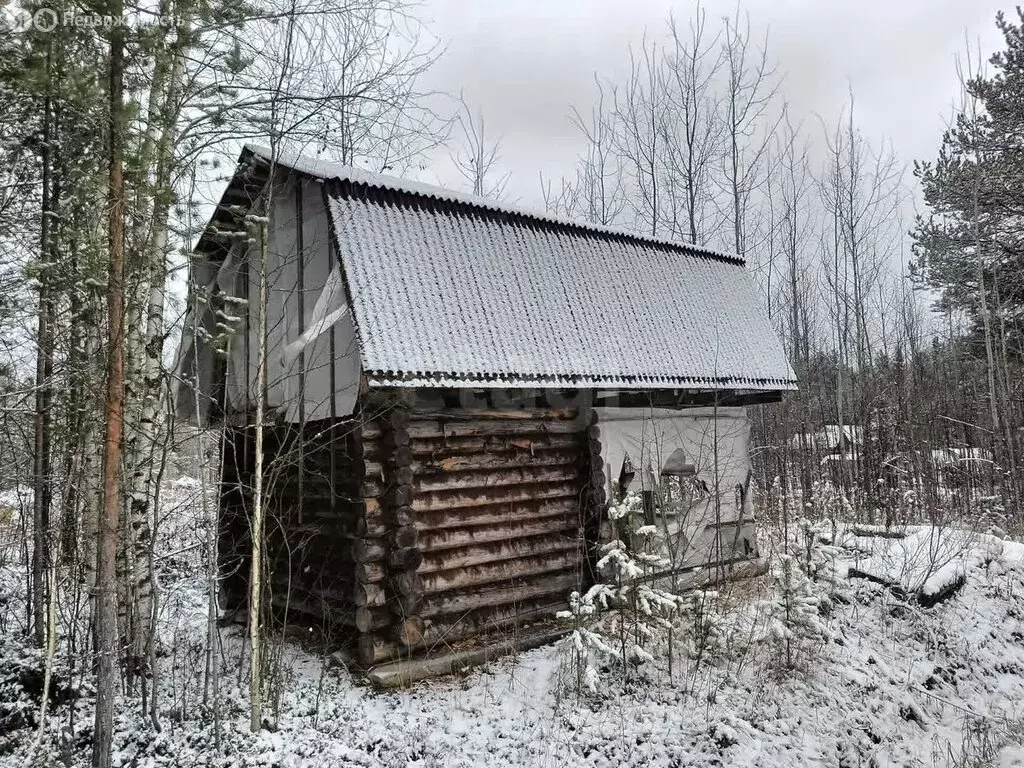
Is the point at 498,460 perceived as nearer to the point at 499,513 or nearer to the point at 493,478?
the point at 493,478

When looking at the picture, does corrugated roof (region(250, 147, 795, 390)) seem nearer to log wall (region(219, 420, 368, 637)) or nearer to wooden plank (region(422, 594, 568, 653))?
log wall (region(219, 420, 368, 637))

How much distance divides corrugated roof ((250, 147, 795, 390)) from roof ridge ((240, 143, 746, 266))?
0.03 meters

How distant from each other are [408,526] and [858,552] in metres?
6.91

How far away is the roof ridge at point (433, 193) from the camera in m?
7.30

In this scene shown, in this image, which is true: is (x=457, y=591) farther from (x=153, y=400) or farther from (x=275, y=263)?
(x=275, y=263)

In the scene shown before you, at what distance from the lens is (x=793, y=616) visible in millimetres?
6871

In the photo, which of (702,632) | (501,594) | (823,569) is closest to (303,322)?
(501,594)

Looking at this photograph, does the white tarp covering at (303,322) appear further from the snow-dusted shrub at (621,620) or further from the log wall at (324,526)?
the snow-dusted shrub at (621,620)

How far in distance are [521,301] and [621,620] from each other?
3938mm

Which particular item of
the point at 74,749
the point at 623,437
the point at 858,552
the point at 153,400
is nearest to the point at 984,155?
the point at 858,552

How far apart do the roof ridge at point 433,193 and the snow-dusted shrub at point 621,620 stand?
4.31 metres

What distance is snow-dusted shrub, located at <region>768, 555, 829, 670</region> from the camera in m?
6.79

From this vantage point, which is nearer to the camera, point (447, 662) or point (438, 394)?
point (447, 662)

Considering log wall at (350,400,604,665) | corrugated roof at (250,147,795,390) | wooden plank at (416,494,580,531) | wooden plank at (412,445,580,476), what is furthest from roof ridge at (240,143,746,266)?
wooden plank at (416,494,580,531)
